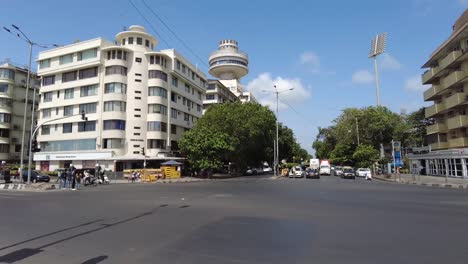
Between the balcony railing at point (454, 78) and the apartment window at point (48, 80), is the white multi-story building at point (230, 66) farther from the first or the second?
the balcony railing at point (454, 78)

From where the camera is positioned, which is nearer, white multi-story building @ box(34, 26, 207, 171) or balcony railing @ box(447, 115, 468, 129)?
balcony railing @ box(447, 115, 468, 129)

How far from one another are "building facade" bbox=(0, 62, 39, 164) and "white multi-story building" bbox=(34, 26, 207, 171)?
9489 millimetres

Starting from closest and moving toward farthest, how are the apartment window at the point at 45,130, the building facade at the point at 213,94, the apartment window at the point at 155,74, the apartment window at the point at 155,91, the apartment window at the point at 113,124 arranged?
1. the apartment window at the point at 113,124
2. the apartment window at the point at 155,91
3. the apartment window at the point at 155,74
4. the apartment window at the point at 45,130
5. the building facade at the point at 213,94

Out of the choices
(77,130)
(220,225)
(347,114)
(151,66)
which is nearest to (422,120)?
(347,114)

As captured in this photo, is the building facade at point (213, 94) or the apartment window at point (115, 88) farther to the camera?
the building facade at point (213, 94)

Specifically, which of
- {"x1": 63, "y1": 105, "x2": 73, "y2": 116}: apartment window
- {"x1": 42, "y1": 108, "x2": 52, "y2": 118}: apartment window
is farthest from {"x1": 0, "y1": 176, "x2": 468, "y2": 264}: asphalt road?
{"x1": 42, "y1": 108, "x2": 52, "y2": 118}: apartment window

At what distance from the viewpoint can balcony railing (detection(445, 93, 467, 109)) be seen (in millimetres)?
38688

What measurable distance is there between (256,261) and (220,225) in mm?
3725

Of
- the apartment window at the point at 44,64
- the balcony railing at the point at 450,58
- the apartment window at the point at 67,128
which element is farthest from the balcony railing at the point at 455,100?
the apartment window at the point at 44,64

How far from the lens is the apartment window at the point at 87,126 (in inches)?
2010

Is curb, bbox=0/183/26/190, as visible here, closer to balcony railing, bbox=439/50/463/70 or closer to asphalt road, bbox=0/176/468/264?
asphalt road, bbox=0/176/468/264

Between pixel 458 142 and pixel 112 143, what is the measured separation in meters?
46.9

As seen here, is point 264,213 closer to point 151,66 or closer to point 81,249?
point 81,249

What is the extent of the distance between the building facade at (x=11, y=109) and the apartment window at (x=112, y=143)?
70.7 feet
